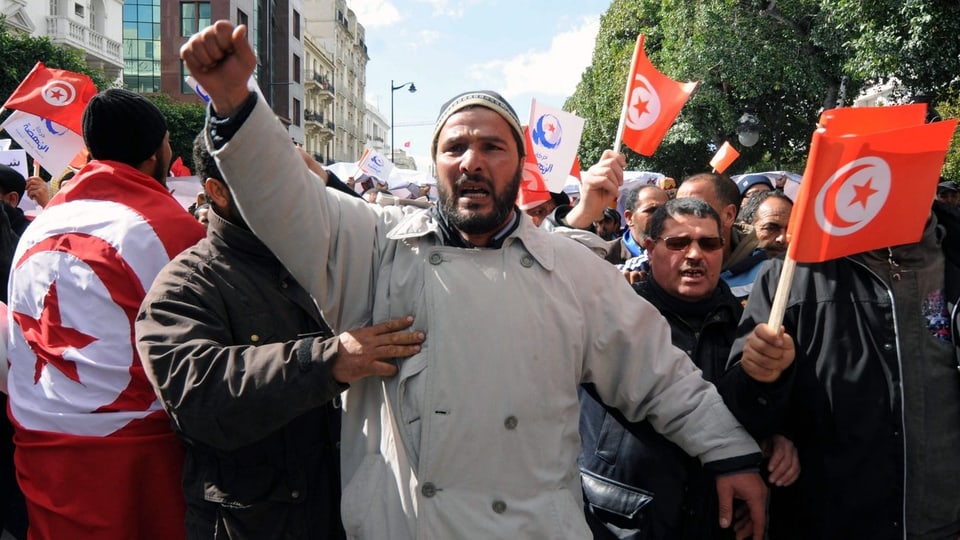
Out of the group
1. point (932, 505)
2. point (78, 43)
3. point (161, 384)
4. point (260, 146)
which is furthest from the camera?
point (78, 43)

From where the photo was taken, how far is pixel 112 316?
2389mm

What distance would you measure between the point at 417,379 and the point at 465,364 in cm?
12

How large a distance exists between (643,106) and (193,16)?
41630 millimetres

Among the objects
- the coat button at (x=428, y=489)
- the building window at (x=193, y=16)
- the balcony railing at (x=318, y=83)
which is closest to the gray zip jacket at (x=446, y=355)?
the coat button at (x=428, y=489)

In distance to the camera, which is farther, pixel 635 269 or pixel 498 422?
pixel 635 269

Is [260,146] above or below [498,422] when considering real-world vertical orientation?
above

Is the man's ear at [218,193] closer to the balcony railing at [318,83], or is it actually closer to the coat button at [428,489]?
the coat button at [428,489]

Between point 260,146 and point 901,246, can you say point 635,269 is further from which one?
point 260,146

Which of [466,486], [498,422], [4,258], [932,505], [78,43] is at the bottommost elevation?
[932,505]

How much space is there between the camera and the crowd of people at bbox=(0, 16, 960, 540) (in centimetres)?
Answer: 190

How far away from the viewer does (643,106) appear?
456cm

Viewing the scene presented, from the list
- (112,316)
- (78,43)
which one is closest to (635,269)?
(112,316)

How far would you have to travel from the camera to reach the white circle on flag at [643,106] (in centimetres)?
448

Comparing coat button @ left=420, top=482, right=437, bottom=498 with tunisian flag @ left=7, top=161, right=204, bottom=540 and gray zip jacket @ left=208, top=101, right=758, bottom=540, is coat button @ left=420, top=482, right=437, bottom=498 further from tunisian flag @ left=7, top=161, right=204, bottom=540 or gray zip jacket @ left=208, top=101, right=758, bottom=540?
tunisian flag @ left=7, top=161, right=204, bottom=540
